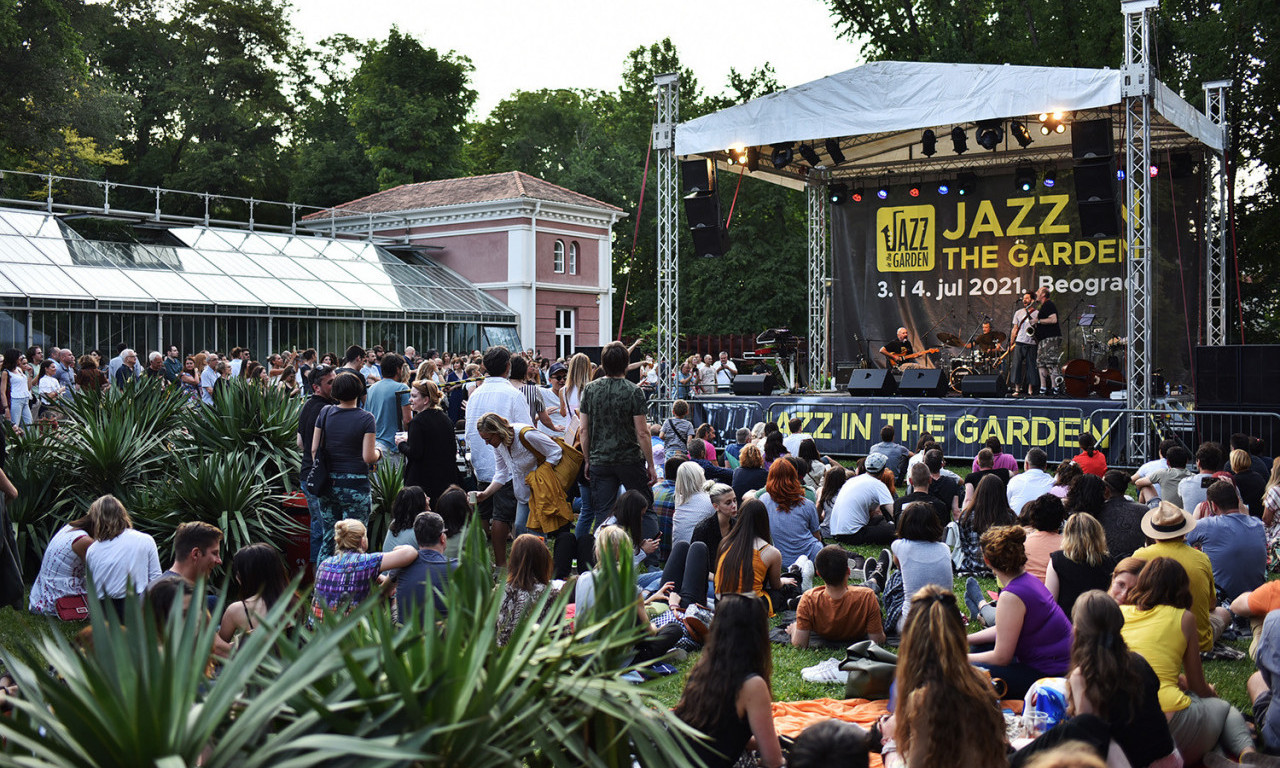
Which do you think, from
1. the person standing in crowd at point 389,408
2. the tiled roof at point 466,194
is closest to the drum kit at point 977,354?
the person standing in crowd at point 389,408

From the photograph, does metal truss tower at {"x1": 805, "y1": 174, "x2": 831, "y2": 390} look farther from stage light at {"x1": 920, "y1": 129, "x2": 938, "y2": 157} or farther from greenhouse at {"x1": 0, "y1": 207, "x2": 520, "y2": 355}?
greenhouse at {"x1": 0, "y1": 207, "x2": 520, "y2": 355}

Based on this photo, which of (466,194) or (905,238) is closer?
(905,238)

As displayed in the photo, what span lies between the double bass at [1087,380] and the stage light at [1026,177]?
3.78 m

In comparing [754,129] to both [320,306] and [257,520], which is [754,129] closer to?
[257,520]

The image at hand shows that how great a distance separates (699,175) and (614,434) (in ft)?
31.3

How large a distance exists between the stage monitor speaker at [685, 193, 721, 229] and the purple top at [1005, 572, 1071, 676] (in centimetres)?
1190

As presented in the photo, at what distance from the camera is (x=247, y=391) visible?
935 cm

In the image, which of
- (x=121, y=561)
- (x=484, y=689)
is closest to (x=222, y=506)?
(x=121, y=561)

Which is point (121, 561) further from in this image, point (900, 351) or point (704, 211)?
point (900, 351)

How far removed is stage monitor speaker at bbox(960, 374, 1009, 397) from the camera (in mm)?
15906

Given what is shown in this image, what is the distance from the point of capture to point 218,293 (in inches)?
1044

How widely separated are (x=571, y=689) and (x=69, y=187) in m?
38.2

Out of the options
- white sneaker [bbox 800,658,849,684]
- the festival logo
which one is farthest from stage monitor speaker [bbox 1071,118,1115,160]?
white sneaker [bbox 800,658,849,684]

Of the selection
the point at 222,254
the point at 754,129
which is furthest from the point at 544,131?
the point at 754,129
